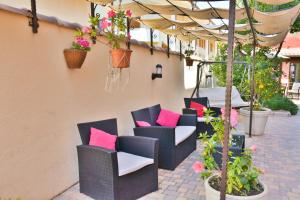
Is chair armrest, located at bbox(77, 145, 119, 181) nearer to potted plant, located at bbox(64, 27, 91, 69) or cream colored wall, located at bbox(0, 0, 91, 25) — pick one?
potted plant, located at bbox(64, 27, 91, 69)

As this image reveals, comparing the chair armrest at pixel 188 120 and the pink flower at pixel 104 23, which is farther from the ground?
the pink flower at pixel 104 23

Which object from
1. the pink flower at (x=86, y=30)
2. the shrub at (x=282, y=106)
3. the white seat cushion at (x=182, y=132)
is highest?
the pink flower at (x=86, y=30)

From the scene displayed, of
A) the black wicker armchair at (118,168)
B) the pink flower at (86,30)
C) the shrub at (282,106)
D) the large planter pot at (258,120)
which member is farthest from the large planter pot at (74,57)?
the shrub at (282,106)

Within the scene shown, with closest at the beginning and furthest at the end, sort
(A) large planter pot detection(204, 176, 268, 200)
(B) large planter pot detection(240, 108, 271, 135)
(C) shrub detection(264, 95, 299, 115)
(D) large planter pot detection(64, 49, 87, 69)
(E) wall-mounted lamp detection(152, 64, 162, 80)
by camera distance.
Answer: (A) large planter pot detection(204, 176, 268, 200), (D) large planter pot detection(64, 49, 87, 69), (E) wall-mounted lamp detection(152, 64, 162, 80), (B) large planter pot detection(240, 108, 271, 135), (C) shrub detection(264, 95, 299, 115)

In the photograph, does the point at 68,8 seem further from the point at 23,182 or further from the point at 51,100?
the point at 23,182

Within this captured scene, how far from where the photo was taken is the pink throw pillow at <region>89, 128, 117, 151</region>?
333 cm

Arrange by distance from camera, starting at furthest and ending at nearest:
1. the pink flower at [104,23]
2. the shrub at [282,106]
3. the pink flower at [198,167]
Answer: the shrub at [282,106] → the pink flower at [104,23] → the pink flower at [198,167]

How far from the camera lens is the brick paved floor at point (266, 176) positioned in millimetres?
3369

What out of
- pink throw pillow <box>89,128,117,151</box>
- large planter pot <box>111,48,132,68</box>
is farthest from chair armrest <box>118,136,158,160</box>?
large planter pot <box>111,48,132,68</box>

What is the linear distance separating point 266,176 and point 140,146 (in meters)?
1.92

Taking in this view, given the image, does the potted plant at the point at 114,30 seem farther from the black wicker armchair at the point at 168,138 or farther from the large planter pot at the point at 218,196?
the large planter pot at the point at 218,196

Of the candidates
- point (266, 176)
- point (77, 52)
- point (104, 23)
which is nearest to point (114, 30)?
point (104, 23)

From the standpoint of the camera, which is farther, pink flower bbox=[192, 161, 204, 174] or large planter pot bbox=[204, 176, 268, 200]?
pink flower bbox=[192, 161, 204, 174]

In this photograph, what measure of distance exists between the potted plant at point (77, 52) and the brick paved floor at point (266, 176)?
1.55 m
